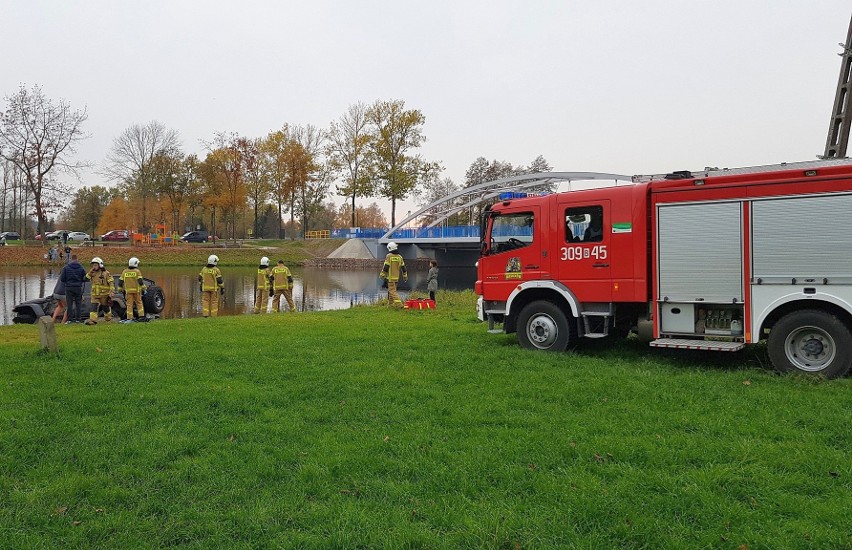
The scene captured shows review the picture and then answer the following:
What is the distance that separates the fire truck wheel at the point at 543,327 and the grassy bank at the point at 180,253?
45.6 metres

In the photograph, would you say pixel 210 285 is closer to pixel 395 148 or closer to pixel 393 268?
pixel 393 268

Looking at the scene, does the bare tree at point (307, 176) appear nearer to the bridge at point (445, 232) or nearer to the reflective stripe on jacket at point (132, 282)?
the bridge at point (445, 232)

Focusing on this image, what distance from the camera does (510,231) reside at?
1022 cm

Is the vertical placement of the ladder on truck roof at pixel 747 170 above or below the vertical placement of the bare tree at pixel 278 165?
below

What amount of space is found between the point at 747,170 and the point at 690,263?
60.8 inches

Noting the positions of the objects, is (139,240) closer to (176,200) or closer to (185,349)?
(176,200)

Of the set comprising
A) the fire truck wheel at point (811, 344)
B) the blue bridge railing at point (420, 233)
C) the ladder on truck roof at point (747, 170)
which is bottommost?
the fire truck wheel at point (811, 344)

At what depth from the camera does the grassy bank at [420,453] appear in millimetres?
3688

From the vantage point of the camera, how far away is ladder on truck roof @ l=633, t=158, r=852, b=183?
305 inches

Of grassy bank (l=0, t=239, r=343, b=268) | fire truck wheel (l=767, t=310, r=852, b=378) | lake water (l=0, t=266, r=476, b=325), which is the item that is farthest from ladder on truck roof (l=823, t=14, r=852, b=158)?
grassy bank (l=0, t=239, r=343, b=268)

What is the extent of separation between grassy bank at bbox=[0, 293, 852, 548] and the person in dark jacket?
751 centimetres

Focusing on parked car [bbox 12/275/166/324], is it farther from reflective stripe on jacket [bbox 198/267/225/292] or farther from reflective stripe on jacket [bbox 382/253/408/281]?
reflective stripe on jacket [bbox 382/253/408/281]

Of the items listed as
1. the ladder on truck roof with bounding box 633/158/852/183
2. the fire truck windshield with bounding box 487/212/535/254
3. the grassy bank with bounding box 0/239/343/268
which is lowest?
the fire truck windshield with bounding box 487/212/535/254

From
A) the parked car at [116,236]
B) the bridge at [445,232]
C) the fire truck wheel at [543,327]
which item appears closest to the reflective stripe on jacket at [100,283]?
the fire truck wheel at [543,327]
